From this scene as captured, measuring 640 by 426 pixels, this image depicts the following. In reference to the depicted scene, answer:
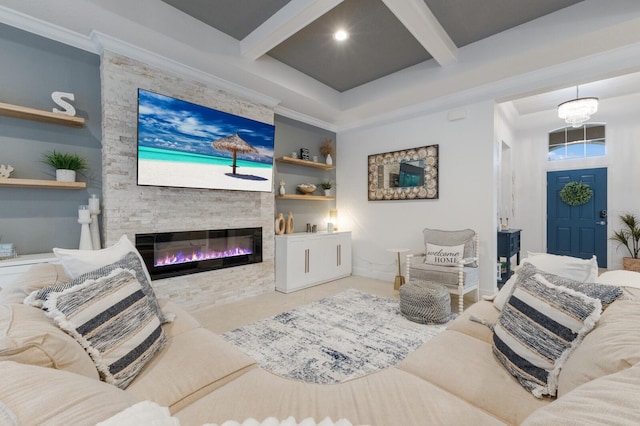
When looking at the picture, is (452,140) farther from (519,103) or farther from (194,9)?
(194,9)

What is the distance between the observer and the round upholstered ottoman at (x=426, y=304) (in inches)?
108

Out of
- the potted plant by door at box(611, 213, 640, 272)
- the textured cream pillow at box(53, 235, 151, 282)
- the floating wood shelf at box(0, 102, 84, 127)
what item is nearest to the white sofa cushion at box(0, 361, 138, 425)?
the textured cream pillow at box(53, 235, 151, 282)

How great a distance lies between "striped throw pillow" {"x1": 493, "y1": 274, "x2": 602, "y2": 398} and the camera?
1.05 m

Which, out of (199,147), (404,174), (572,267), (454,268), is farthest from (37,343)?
(404,174)

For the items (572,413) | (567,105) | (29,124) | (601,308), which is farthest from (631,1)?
(29,124)

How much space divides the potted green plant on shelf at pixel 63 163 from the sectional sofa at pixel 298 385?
1329 mm

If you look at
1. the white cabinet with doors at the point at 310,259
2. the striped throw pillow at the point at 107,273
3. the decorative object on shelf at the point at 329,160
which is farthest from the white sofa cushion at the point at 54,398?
the decorative object on shelf at the point at 329,160

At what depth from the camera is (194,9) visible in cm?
257

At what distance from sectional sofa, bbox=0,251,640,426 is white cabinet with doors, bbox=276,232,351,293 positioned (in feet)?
7.82

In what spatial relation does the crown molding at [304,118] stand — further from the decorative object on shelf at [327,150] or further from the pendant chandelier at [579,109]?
the pendant chandelier at [579,109]

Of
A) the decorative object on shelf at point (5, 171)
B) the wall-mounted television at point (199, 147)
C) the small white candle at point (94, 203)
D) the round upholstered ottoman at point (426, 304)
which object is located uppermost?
the wall-mounted television at point (199, 147)

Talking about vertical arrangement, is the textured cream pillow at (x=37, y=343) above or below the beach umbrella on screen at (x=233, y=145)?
below

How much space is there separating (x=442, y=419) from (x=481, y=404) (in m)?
0.23

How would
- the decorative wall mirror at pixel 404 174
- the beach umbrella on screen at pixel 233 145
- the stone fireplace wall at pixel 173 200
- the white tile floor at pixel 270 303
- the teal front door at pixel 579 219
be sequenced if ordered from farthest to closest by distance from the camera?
the teal front door at pixel 579 219 → the decorative wall mirror at pixel 404 174 → the beach umbrella on screen at pixel 233 145 → the white tile floor at pixel 270 303 → the stone fireplace wall at pixel 173 200
